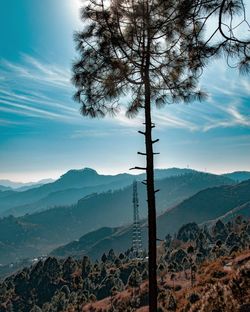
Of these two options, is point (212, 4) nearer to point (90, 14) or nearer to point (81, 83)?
point (90, 14)

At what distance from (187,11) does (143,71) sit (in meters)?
5.04

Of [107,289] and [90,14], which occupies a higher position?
[90,14]

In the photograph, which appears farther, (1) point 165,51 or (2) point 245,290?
(2) point 245,290

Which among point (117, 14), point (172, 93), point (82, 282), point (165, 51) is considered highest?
point (117, 14)

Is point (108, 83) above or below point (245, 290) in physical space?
above

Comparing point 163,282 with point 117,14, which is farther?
point 163,282

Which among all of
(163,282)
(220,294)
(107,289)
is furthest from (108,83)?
(107,289)

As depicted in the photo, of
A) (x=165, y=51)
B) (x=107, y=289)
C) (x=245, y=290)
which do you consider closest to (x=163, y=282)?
(x=107, y=289)

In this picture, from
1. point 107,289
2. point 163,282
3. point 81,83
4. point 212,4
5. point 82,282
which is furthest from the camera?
point 82,282

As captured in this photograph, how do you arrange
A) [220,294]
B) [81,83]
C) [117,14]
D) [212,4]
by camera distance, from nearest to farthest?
[212,4] → [117,14] → [81,83] → [220,294]

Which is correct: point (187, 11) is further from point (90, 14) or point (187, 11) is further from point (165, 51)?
point (90, 14)

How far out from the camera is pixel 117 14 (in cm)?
1736

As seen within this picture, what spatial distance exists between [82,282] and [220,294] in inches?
6233

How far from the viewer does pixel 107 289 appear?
156 metres
